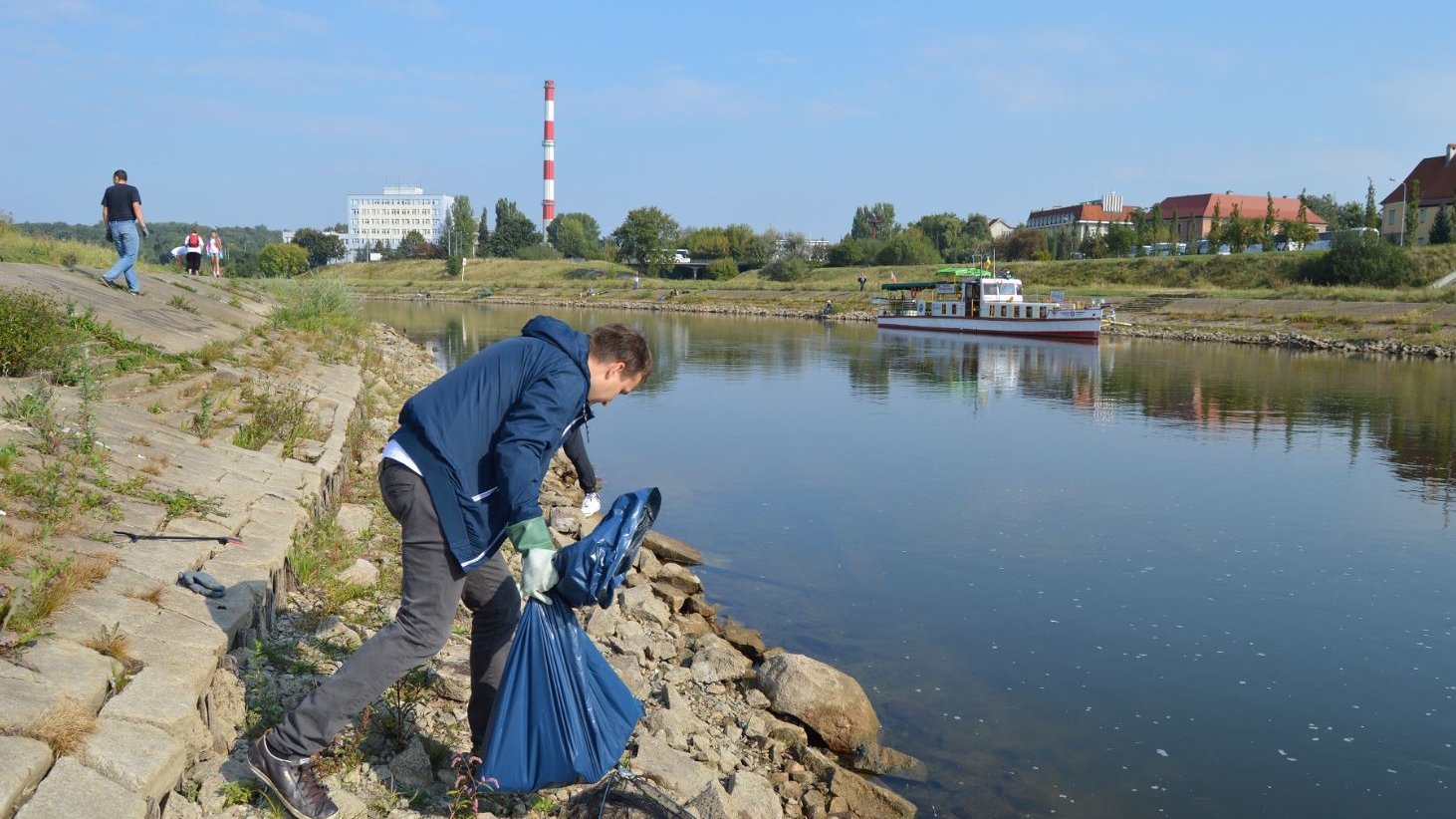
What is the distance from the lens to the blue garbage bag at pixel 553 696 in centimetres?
390

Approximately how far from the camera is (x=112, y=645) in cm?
398

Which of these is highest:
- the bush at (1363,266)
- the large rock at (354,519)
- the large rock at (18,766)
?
Answer: the bush at (1363,266)

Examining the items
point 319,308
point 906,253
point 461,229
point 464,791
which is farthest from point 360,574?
point 461,229

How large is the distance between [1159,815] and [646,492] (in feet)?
12.1

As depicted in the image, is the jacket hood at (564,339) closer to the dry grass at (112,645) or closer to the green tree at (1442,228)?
the dry grass at (112,645)

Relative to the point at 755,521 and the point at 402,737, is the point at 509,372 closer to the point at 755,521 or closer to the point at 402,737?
the point at 402,737

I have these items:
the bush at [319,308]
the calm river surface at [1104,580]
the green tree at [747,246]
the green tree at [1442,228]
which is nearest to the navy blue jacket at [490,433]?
the calm river surface at [1104,580]

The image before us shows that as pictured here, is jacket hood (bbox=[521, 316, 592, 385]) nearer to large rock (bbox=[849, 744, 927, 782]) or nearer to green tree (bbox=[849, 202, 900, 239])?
large rock (bbox=[849, 744, 927, 782])

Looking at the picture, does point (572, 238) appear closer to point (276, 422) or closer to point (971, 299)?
point (971, 299)

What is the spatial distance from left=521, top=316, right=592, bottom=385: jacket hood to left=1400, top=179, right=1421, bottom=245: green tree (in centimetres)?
7387

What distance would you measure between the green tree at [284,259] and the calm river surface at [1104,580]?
88.6 m

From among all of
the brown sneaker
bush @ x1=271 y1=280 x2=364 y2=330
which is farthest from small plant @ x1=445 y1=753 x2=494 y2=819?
bush @ x1=271 y1=280 x2=364 y2=330

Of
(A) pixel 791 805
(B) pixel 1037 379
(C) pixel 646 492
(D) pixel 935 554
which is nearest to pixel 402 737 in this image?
(C) pixel 646 492

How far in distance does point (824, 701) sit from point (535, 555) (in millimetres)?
3261
